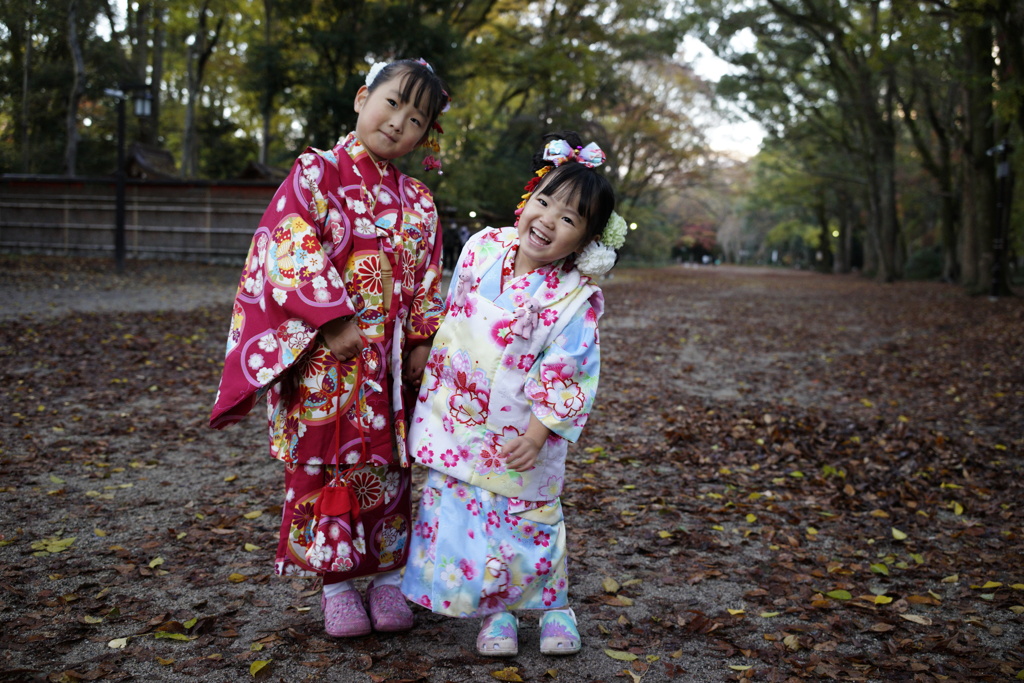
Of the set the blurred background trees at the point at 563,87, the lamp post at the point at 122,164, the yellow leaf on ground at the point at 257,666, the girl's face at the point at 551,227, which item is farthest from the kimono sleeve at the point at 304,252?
the lamp post at the point at 122,164

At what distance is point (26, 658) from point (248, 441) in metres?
3.04

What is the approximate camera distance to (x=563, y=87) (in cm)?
2353

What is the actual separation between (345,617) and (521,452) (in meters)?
0.90

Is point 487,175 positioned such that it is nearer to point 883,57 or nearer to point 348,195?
point 883,57

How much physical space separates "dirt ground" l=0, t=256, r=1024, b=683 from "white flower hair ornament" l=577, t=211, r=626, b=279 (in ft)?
4.40

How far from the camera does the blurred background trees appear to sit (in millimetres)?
18750

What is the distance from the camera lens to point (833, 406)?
290 inches

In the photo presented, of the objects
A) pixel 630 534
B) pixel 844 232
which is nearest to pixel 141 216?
pixel 630 534

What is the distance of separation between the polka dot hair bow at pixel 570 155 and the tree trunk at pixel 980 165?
57.5ft

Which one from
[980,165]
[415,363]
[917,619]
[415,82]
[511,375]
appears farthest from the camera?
[980,165]

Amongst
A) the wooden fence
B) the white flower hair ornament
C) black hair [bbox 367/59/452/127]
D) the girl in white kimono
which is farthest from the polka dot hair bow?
the wooden fence

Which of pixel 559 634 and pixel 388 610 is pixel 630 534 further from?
pixel 388 610

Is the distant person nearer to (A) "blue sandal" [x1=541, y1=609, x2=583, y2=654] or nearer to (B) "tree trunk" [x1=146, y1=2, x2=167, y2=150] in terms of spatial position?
(B) "tree trunk" [x1=146, y1=2, x2=167, y2=150]

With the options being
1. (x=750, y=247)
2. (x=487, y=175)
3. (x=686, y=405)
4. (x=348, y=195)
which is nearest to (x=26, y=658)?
(x=348, y=195)
